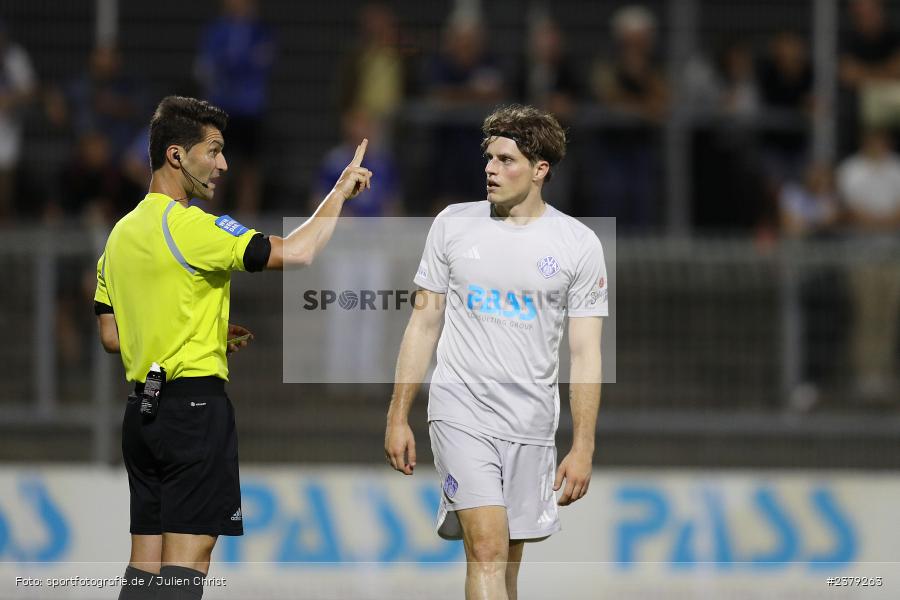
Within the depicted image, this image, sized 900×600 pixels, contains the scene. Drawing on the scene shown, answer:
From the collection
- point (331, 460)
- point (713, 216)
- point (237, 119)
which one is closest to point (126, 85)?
point (237, 119)

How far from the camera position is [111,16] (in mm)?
14625

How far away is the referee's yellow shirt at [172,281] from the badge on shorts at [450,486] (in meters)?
1.11

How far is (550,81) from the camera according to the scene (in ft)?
43.5

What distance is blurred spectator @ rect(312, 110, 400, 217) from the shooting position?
12.2m

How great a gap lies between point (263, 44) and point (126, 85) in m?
1.33

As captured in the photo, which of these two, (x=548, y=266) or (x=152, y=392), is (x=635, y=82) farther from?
(x=152, y=392)

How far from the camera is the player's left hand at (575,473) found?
6.14 meters

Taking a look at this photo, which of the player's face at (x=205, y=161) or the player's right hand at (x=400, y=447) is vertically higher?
the player's face at (x=205, y=161)

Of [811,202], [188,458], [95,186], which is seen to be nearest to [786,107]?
[811,202]

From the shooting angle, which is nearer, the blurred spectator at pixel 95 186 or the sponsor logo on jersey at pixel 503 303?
the sponsor logo on jersey at pixel 503 303

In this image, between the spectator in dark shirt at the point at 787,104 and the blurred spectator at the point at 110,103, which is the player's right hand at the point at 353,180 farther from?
the spectator in dark shirt at the point at 787,104

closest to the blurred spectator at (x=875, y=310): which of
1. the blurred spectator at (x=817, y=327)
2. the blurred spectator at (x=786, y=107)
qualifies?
the blurred spectator at (x=817, y=327)

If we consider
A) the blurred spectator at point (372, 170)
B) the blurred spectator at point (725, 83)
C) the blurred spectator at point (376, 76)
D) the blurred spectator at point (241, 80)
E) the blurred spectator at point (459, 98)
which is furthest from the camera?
the blurred spectator at point (725, 83)

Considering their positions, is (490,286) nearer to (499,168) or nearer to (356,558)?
(499,168)
